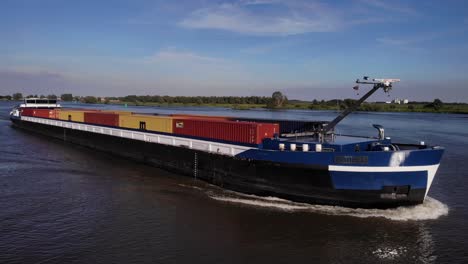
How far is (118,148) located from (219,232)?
764 inches

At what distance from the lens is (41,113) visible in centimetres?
4919

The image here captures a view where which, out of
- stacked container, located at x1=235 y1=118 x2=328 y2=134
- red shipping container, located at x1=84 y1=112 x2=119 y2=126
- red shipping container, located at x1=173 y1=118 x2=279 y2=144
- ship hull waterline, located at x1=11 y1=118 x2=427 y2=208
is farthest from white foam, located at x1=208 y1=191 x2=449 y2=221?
red shipping container, located at x1=84 y1=112 x2=119 y2=126

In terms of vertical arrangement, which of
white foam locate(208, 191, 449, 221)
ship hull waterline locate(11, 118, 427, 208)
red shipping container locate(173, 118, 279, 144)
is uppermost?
red shipping container locate(173, 118, 279, 144)

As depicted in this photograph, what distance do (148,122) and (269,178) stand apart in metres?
13.3

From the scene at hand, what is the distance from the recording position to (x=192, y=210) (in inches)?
656

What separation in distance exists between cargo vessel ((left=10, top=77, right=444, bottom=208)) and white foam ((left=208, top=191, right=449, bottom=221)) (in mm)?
269

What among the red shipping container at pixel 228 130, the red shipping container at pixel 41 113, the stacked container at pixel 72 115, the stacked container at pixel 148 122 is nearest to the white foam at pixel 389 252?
the red shipping container at pixel 228 130

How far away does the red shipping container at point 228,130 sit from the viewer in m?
19.2

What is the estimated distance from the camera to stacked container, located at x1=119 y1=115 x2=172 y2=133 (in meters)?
26.5

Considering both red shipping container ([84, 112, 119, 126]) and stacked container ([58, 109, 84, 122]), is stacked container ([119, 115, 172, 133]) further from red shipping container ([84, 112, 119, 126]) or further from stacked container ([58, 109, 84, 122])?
stacked container ([58, 109, 84, 122])

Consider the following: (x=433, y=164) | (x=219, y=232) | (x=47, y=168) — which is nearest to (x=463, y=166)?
(x=433, y=164)

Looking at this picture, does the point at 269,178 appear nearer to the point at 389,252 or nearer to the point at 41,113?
the point at 389,252

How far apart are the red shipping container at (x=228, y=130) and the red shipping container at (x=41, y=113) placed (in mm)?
26119

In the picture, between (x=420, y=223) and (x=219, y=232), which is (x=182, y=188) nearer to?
(x=219, y=232)
